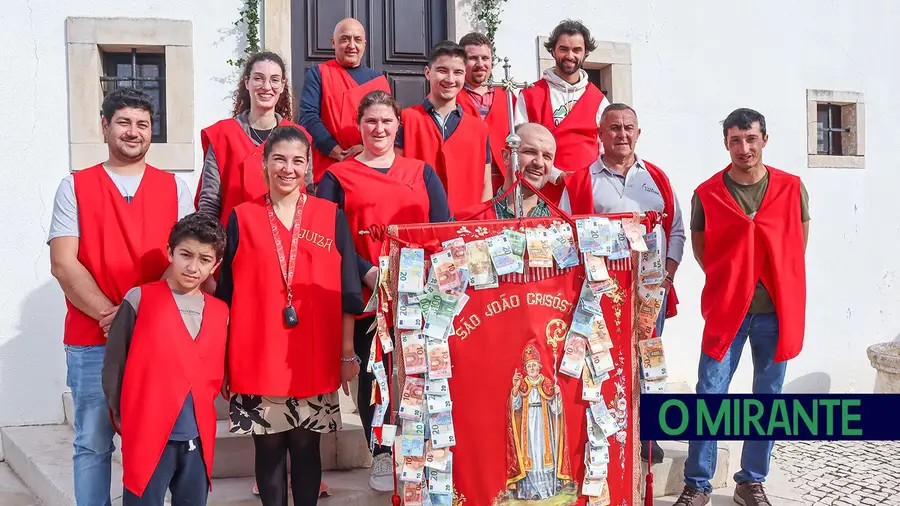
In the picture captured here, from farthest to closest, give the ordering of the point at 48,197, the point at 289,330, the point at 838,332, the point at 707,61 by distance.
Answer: the point at 838,332 < the point at 707,61 < the point at 48,197 < the point at 289,330

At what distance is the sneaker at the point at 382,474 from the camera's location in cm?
374

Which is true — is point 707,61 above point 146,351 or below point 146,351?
above

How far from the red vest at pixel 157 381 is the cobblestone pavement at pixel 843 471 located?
11.2 feet

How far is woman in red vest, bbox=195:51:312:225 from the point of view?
3701 mm

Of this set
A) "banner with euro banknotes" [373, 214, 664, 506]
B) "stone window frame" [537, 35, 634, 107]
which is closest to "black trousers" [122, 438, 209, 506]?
"banner with euro banknotes" [373, 214, 664, 506]

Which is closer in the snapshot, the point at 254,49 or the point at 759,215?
the point at 759,215

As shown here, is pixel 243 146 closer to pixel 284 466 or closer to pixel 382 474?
pixel 284 466

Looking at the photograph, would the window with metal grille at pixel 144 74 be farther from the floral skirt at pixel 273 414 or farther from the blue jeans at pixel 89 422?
the floral skirt at pixel 273 414

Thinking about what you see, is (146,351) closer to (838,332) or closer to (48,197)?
(48,197)

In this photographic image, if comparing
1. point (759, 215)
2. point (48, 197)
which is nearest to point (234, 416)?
point (759, 215)

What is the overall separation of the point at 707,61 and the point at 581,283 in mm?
5128

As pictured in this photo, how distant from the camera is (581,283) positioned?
296cm

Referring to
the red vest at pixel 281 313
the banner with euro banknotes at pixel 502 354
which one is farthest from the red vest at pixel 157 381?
the banner with euro banknotes at pixel 502 354

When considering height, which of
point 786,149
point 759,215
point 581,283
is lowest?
point 581,283
